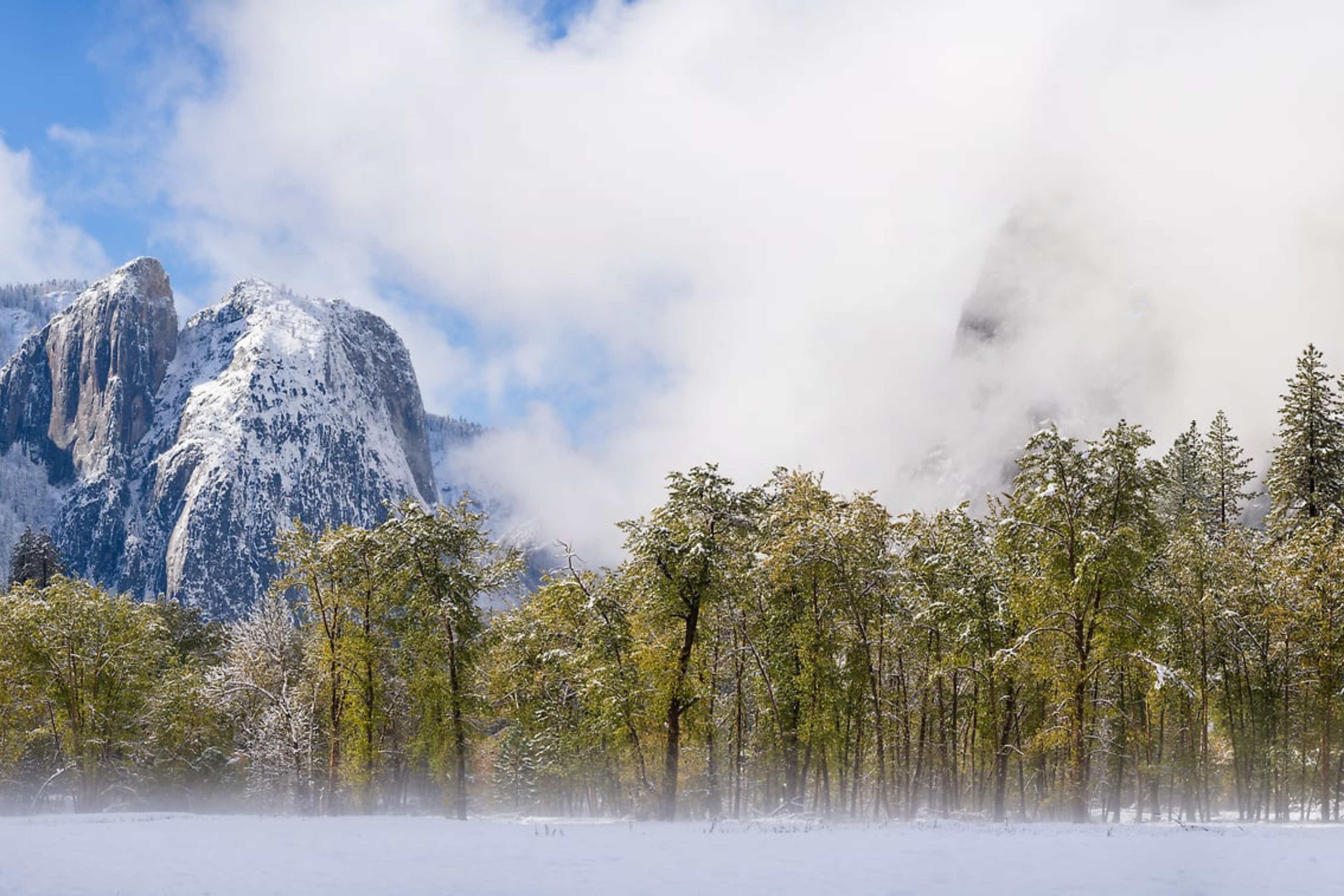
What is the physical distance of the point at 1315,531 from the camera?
38750 mm

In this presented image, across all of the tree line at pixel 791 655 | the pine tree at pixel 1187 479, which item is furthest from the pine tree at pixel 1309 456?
the pine tree at pixel 1187 479

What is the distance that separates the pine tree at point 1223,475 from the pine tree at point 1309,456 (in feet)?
33.9

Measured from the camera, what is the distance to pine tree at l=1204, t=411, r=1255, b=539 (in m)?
59.5

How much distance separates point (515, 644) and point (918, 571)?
65.4ft

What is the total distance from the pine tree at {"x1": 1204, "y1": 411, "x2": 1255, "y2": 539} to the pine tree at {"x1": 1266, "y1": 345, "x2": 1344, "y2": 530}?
33.9 ft

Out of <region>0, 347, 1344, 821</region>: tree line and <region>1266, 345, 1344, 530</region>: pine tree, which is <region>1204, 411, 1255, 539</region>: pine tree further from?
<region>1266, 345, 1344, 530</region>: pine tree

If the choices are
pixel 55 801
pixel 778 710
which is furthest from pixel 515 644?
pixel 55 801

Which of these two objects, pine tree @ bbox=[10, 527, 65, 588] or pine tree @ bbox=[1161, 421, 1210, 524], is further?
pine tree @ bbox=[10, 527, 65, 588]

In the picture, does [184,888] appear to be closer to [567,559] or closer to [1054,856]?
[1054,856]

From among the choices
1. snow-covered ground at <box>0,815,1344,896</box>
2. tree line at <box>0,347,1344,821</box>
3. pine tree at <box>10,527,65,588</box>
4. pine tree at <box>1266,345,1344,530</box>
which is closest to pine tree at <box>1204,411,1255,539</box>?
tree line at <box>0,347,1344,821</box>

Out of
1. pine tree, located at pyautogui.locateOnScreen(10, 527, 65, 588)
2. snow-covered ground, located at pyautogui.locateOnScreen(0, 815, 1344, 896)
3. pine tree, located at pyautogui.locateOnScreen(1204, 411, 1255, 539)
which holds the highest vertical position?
pine tree, located at pyautogui.locateOnScreen(1204, 411, 1255, 539)

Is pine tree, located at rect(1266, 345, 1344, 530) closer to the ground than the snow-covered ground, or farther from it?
farther from it

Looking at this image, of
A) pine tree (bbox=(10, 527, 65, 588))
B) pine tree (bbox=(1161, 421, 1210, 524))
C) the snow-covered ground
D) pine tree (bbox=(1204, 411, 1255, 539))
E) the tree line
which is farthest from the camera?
pine tree (bbox=(10, 527, 65, 588))

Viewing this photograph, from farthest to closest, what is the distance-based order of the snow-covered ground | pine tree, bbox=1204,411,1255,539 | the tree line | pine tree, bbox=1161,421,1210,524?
pine tree, bbox=1161,421,1210,524
pine tree, bbox=1204,411,1255,539
the tree line
the snow-covered ground
